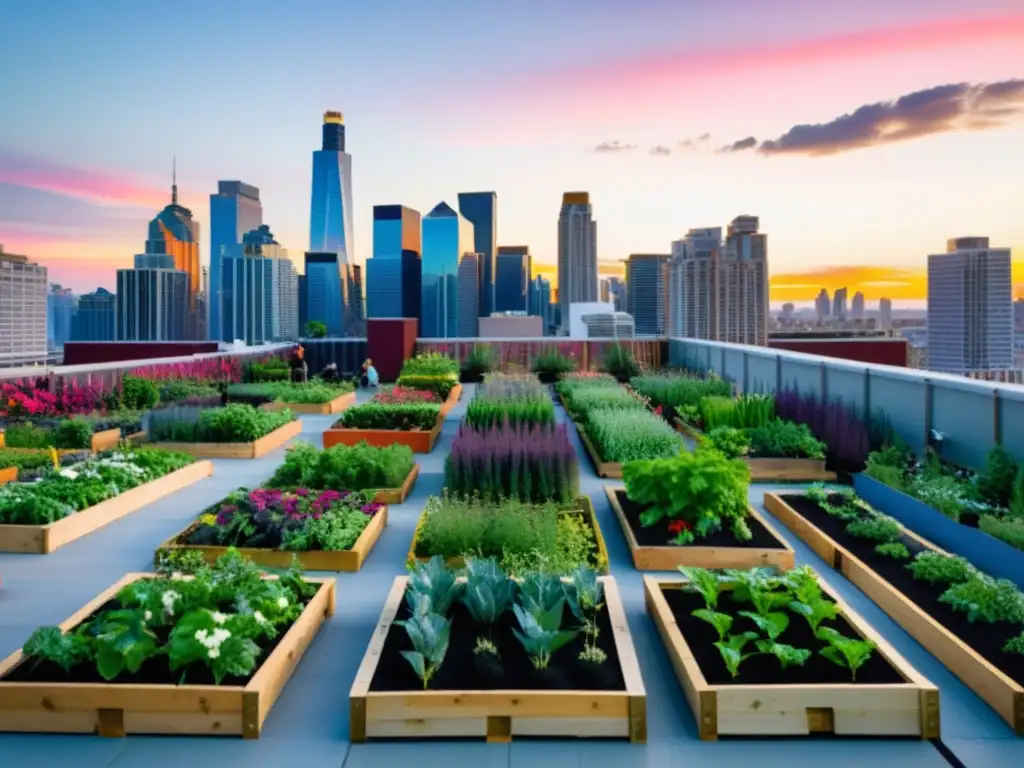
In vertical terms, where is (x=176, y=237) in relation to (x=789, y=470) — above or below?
above

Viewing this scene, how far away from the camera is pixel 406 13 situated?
1510 cm

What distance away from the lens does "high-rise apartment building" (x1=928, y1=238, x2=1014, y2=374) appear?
31.8m

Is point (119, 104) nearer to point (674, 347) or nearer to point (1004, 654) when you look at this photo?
point (674, 347)

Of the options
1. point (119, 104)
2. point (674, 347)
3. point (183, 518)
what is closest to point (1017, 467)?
point (183, 518)

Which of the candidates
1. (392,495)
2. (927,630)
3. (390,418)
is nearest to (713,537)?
(927,630)

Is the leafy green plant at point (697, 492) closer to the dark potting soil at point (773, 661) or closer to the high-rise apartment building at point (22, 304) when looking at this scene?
the dark potting soil at point (773, 661)

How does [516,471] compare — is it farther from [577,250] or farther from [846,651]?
[577,250]

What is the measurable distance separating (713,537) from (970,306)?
111 feet

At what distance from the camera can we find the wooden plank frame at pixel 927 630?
9.73 feet

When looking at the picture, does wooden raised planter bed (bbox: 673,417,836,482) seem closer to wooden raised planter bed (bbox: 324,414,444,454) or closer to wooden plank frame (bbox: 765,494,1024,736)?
wooden plank frame (bbox: 765,494,1024,736)

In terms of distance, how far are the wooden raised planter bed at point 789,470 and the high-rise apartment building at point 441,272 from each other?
62622 millimetres

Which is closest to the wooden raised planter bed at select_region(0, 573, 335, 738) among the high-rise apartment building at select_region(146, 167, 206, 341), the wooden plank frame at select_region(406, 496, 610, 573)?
the wooden plank frame at select_region(406, 496, 610, 573)

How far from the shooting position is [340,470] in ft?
21.2

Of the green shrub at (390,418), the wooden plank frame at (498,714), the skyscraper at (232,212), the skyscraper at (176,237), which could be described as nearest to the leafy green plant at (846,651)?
the wooden plank frame at (498,714)
